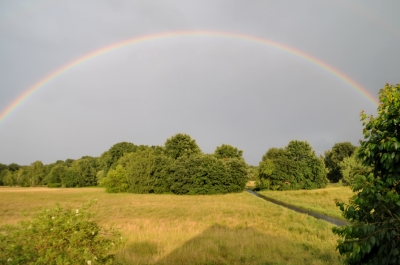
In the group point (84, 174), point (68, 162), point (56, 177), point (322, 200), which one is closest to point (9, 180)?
point (56, 177)

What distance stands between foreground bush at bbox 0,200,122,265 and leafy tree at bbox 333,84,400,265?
220 inches

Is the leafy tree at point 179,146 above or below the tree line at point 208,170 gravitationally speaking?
above

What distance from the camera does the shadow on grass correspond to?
1072cm

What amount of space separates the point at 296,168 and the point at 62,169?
95604 millimetres

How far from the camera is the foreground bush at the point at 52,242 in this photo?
6.12 m

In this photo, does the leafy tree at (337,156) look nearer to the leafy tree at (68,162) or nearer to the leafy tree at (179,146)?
the leafy tree at (179,146)

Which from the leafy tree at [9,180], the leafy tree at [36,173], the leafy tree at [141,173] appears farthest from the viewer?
the leafy tree at [36,173]

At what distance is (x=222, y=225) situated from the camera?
19.2 m

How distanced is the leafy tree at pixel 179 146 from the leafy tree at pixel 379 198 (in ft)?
245

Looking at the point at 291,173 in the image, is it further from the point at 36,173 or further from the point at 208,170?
the point at 36,173

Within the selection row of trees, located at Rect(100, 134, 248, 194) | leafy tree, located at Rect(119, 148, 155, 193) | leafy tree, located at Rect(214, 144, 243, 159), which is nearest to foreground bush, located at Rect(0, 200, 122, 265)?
row of trees, located at Rect(100, 134, 248, 194)

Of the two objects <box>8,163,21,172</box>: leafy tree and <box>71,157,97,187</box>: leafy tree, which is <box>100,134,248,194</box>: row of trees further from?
<box>8,163,21,172</box>: leafy tree

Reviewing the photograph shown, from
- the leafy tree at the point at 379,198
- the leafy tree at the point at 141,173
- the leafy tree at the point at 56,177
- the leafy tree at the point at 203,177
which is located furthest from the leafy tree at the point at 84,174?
the leafy tree at the point at 379,198

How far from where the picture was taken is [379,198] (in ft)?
12.1
